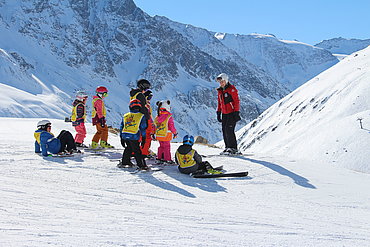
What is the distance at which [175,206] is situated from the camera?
4.82 m

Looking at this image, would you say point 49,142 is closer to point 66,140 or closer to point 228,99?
point 66,140

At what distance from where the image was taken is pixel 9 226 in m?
3.54

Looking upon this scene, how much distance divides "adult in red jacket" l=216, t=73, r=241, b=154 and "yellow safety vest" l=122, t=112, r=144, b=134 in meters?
2.77

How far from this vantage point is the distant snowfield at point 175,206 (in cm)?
354

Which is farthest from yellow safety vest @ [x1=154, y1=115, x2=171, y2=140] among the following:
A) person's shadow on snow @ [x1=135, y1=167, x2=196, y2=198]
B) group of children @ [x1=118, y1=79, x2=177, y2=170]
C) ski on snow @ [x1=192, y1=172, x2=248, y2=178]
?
ski on snow @ [x1=192, y1=172, x2=248, y2=178]

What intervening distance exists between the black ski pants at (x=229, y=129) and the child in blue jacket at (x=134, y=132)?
2.65m

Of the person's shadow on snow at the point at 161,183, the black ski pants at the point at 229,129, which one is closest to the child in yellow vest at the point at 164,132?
the person's shadow on snow at the point at 161,183

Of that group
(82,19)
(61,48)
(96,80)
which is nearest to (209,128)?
(96,80)

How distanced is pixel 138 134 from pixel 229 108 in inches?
118

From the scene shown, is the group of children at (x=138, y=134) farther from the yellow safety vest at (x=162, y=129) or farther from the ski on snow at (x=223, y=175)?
the ski on snow at (x=223, y=175)

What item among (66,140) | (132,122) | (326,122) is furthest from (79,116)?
(326,122)

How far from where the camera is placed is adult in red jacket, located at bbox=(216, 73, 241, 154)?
9203 millimetres

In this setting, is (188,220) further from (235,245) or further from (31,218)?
(31,218)

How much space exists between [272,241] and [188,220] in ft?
3.44
